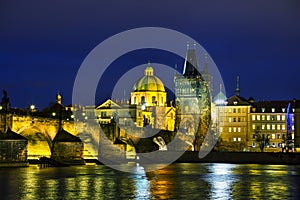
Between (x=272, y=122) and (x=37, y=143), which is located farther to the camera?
(x=272, y=122)

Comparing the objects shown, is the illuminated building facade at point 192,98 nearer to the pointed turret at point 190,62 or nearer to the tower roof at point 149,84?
the pointed turret at point 190,62

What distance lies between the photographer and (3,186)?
32.8 m

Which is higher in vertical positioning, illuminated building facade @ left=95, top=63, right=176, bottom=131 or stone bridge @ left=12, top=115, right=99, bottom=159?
illuminated building facade @ left=95, top=63, right=176, bottom=131

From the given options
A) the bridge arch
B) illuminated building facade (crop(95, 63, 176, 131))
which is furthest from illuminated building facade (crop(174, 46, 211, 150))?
the bridge arch

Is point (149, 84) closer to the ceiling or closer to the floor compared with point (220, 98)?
closer to the ceiling

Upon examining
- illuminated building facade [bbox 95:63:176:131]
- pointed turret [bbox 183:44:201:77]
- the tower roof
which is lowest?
illuminated building facade [bbox 95:63:176:131]

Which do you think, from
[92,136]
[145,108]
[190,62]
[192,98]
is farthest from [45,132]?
[190,62]

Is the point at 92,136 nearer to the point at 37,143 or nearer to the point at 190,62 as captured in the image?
the point at 37,143

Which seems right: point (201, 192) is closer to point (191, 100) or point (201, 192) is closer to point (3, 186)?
point (3, 186)

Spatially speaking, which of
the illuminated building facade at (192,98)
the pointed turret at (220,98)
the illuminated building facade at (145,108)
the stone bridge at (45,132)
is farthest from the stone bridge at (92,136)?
the pointed turret at (220,98)

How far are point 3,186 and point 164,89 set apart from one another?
420 feet

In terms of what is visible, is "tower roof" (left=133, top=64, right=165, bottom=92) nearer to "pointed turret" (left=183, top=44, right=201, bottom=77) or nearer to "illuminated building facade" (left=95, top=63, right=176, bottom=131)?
"illuminated building facade" (left=95, top=63, right=176, bottom=131)

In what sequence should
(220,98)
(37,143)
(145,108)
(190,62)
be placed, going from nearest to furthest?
(37,143), (145,108), (190,62), (220,98)

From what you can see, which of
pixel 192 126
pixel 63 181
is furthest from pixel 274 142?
pixel 63 181
